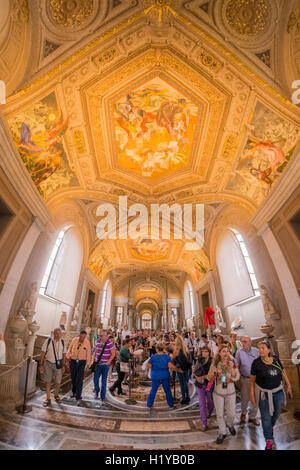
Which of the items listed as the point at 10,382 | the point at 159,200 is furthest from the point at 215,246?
the point at 10,382

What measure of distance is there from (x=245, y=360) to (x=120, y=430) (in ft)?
9.38

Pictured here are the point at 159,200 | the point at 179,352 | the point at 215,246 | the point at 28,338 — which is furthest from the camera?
the point at 215,246

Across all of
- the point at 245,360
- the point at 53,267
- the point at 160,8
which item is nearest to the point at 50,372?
the point at 245,360

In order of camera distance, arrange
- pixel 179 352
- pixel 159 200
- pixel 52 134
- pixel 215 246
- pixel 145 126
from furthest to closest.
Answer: pixel 215 246 → pixel 159 200 → pixel 145 126 → pixel 52 134 → pixel 179 352

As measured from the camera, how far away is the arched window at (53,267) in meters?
10.7

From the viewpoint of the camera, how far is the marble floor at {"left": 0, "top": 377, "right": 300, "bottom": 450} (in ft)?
11.1

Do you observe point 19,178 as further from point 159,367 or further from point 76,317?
point 76,317

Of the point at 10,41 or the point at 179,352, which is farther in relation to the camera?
the point at 179,352

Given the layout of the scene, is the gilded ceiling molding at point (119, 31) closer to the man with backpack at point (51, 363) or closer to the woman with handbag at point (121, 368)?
the man with backpack at point (51, 363)

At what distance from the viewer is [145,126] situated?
28.7ft

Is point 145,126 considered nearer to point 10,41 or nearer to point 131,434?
point 10,41

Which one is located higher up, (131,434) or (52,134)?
(52,134)

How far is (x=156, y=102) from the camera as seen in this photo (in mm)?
7980

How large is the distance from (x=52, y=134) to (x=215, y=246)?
11.2 metres
